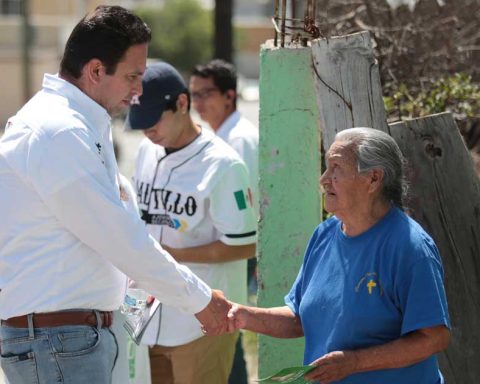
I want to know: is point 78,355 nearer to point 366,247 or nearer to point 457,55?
point 366,247

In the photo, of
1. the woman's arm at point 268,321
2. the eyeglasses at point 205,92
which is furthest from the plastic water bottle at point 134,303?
the eyeglasses at point 205,92

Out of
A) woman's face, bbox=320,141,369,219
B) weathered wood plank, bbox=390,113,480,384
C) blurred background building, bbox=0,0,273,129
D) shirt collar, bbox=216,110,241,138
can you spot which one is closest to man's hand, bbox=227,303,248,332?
woman's face, bbox=320,141,369,219

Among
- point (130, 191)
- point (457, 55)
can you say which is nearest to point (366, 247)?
point (130, 191)

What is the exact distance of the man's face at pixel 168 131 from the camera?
502cm

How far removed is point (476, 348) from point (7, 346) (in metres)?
1.99

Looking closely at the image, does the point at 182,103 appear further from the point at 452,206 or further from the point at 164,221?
the point at 452,206

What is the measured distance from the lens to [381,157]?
3430 mm

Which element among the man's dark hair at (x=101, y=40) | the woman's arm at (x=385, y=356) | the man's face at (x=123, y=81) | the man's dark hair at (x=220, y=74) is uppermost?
the man's dark hair at (x=220, y=74)

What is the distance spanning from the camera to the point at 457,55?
647 centimetres

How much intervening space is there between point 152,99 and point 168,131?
0.19 meters

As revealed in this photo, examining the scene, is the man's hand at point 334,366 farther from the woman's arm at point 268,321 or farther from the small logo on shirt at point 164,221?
the small logo on shirt at point 164,221

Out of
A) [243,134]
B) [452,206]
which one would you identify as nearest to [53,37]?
[243,134]

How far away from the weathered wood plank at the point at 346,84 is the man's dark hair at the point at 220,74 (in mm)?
2822

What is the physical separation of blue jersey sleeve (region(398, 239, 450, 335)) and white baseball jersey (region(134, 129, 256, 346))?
5.64ft
